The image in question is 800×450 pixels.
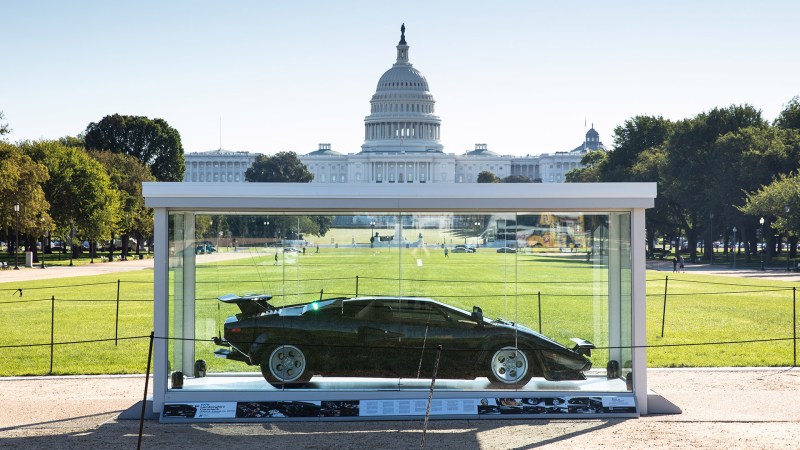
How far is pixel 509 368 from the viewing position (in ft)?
56.1

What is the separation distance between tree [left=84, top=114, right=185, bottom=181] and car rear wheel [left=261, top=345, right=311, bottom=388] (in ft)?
370

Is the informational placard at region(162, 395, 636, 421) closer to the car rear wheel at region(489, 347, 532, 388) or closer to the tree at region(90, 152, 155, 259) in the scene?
the car rear wheel at region(489, 347, 532, 388)

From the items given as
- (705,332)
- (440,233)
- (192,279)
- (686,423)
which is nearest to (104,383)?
(192,279)

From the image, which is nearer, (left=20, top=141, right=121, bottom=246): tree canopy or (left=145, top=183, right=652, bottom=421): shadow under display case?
(left=145, top=183, right=652, bottom=421): shadow under display case

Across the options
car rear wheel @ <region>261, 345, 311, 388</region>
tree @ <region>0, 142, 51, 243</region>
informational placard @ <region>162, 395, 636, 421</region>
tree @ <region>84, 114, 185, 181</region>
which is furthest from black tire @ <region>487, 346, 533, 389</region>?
tree @ <region>84, 114, 185, 181</region>

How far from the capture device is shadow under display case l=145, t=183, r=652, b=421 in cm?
1689

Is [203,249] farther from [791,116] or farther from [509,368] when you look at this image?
[791,116]

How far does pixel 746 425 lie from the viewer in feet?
53.1

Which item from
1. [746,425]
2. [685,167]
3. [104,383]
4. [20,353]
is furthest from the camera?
[685,167]

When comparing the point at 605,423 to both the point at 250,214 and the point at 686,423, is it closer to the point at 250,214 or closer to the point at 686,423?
the point at 686,423

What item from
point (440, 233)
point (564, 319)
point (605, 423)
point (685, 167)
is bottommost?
point (605, 423)

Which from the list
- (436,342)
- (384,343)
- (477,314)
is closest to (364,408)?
(384,343)

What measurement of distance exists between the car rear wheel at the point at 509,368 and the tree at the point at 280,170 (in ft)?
577

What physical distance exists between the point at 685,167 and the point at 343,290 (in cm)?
8018
